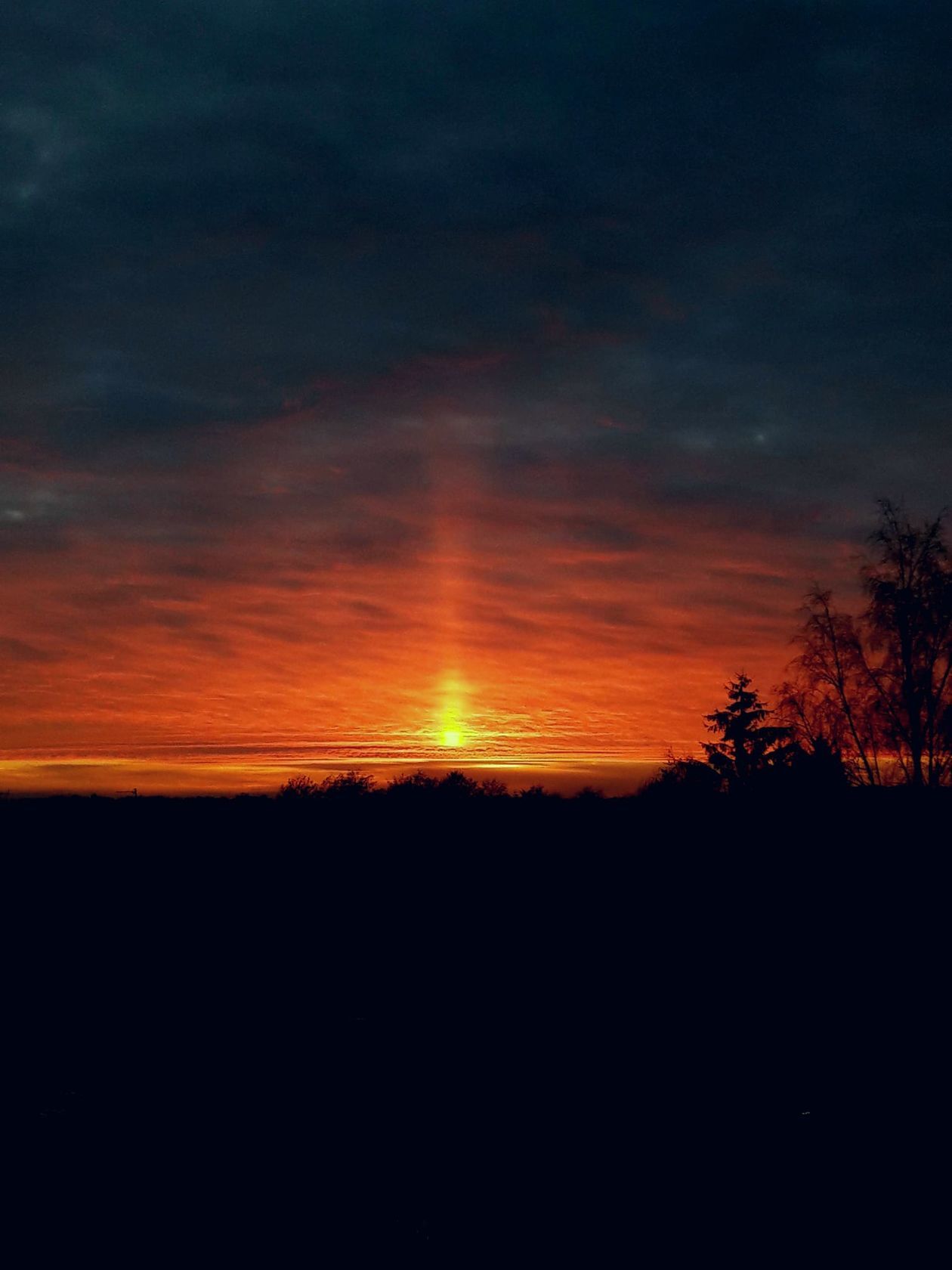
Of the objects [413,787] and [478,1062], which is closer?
[478,1062]

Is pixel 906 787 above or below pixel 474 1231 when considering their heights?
above

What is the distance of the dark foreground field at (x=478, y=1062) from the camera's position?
21.5 feet

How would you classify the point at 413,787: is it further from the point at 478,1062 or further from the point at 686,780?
the point at 478,1062

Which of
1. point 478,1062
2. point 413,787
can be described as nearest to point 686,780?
point 413,787

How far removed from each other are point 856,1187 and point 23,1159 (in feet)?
18.7

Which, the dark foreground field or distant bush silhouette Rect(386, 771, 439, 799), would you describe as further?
distant bush silhouette Rect(386, 771, 439, 799)

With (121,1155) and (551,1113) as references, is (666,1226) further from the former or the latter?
(121,1155)

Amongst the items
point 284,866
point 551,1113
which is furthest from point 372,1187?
point 284,866

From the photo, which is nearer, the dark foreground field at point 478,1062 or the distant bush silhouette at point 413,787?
the dark foreground field at point 478,1062

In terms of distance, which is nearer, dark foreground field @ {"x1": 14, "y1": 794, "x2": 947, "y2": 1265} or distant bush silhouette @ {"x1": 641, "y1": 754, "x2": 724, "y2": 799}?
dark foreground field @ {"x1": 14, "y1": 794, "x2": 947, "y2": 1265}

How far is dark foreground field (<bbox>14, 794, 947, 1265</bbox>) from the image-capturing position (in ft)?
21.5

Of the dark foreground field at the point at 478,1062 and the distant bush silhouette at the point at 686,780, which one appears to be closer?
the dark foreground field at the point at 478,1062

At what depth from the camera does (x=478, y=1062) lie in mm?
9375

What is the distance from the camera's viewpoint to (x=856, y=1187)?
687 centimetres
